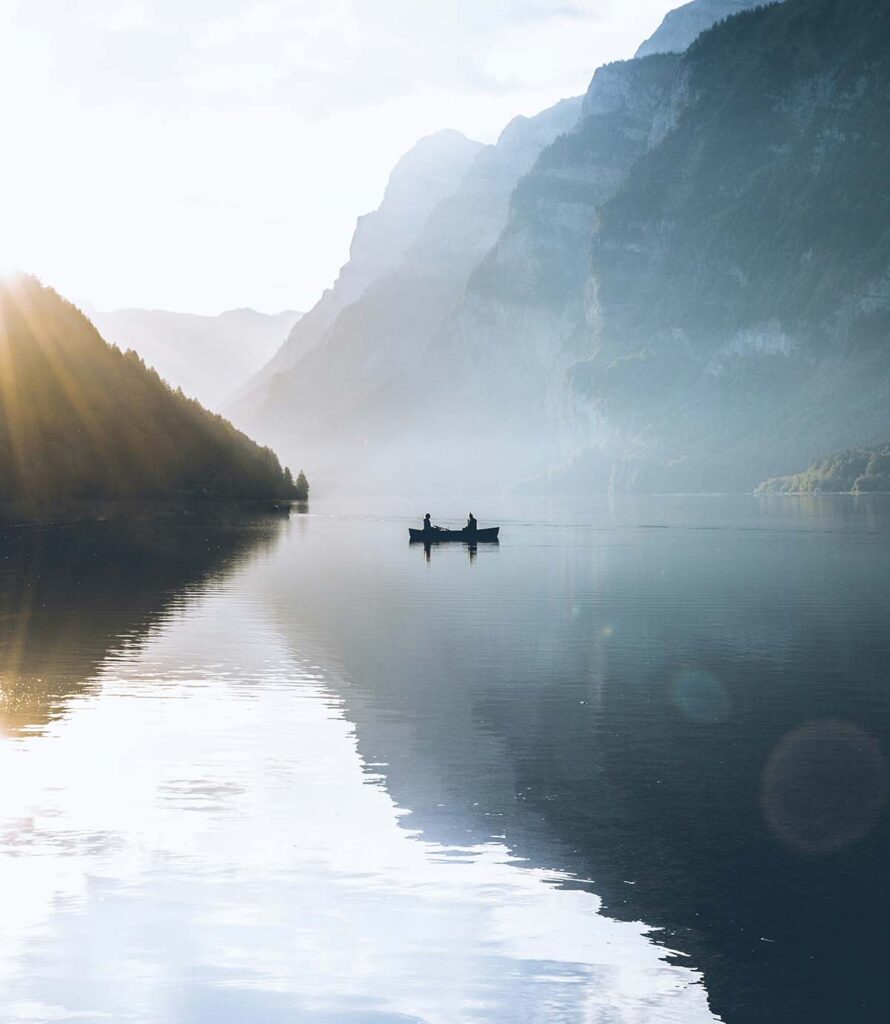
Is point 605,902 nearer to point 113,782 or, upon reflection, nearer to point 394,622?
point 113,782

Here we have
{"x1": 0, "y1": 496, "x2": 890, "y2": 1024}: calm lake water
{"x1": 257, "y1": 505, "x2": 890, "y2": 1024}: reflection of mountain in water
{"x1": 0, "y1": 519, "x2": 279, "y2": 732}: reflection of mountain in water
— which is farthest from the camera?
{"x1": 0, "y1": 519, "x2": 279, "y2": 732}: reflection of mountain in water

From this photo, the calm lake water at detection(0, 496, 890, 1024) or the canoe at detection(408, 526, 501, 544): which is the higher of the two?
the canoe at detection(408, 526, 501, 544)

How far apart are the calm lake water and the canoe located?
95.8m

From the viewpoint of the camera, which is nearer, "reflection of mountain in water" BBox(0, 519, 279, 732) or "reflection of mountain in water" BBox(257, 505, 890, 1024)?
"reflection of mountain in water" BBox(257, 505, 890, 1024)

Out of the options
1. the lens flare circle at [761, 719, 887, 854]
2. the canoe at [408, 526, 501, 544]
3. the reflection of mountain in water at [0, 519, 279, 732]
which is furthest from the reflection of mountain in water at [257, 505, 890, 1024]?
the canoe at [408, 526, 501, 544]

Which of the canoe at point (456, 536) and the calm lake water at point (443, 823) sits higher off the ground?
the canoe at point (456, 536)

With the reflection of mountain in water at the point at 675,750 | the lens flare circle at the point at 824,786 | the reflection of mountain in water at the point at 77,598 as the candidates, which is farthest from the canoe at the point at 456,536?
the lens flare circle at the point at 824,786

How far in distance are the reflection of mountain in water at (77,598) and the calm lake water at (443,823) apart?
496mm

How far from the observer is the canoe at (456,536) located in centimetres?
16988

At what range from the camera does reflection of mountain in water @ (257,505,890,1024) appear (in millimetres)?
25281

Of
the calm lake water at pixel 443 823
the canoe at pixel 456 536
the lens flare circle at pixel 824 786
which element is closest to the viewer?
the calm lake water at pixel 443 823

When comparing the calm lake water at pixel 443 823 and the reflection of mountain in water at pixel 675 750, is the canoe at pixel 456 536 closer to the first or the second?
the reflection of mountain in water at pixel 675 750

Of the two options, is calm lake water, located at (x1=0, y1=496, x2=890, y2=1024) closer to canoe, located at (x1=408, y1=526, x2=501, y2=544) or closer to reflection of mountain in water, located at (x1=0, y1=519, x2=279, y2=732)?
reflection of mountain in water, located at (x1=0, y1=519, x2=279, y2=732)

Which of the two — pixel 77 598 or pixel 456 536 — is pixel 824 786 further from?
pixel 456 536
